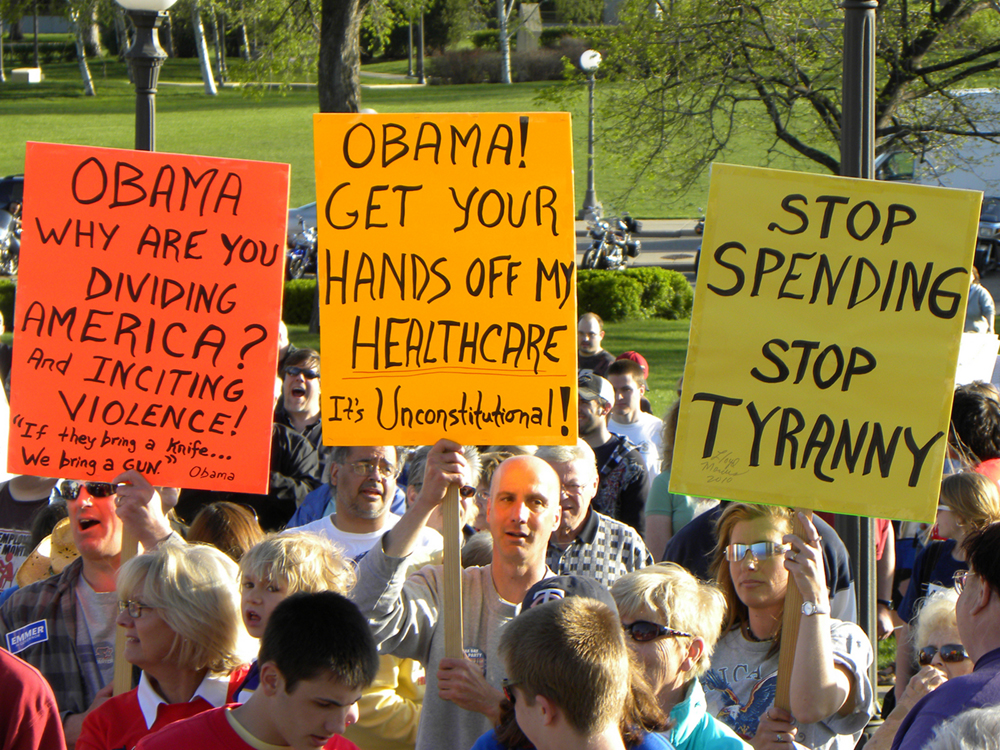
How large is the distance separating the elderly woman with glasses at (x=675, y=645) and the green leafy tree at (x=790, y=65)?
1107cm

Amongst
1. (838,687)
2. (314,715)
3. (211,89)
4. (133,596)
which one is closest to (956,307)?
(838,687)

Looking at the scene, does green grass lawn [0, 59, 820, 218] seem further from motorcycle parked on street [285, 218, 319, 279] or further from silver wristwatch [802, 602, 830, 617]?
silver wristwatch [802, 602, 830, 617]

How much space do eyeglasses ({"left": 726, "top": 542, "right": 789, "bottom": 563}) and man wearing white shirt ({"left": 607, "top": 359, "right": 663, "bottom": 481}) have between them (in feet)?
10.6

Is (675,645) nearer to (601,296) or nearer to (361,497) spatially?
(361,497)

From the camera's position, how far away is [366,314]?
3.49m

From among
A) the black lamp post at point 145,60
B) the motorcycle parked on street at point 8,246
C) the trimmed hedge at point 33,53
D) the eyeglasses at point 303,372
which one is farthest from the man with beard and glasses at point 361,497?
the trimmed hedge at point 33,53

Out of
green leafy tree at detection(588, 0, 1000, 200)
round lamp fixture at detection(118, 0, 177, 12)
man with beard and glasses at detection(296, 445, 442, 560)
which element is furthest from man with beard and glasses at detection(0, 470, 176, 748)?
green leafy tree at detection(588, 0, 1000, 200)

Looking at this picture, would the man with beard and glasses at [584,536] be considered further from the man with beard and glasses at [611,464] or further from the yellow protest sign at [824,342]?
the man with beard and glasses at [611,464]

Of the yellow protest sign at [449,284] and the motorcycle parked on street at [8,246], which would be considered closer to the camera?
the yellow protest sign at [449,284]

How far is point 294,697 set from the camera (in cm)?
246

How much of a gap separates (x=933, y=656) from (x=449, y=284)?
1.81m

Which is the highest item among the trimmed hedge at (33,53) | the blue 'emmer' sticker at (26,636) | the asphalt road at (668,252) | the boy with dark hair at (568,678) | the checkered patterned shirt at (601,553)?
the trimmed hedge at (33,53)

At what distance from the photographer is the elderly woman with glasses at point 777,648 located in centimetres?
301

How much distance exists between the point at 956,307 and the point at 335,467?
232 cm
